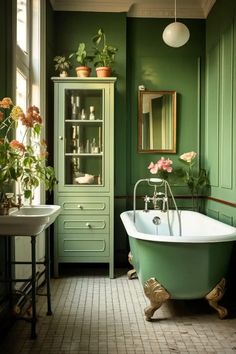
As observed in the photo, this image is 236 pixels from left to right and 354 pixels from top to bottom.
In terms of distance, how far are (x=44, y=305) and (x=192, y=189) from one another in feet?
6.38

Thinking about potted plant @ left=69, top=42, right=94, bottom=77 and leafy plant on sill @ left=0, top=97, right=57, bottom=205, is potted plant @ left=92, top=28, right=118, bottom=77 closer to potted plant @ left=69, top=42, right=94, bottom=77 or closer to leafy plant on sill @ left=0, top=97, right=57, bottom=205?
potted plant @ left=69, top=42, right=94, bottom=77

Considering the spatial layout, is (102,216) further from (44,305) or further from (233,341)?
(233,341)

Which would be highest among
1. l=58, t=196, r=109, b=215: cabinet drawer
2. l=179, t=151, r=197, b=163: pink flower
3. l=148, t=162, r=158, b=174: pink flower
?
l=179, t=151, r=197, b=163: pink flower

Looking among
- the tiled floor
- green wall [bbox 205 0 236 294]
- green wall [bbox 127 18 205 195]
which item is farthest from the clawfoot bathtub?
green wall [bbox 127 18 205 195]

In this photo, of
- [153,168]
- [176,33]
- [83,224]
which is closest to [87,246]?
[83,224]

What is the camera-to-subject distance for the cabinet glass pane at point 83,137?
3957 millimetres

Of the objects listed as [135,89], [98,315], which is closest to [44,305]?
[98,315]

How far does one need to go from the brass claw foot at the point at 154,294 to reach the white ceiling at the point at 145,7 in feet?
9.45

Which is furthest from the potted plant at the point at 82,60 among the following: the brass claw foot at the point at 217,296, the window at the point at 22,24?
the brass claw foot at the point at 217,296

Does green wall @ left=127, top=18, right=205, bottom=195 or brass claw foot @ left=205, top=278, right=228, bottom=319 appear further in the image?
green wall @ left=127, top=18, right=205, bottom=195

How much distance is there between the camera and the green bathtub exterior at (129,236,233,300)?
266 centimetres

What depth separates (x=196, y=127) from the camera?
4418mm

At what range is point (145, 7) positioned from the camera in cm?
433

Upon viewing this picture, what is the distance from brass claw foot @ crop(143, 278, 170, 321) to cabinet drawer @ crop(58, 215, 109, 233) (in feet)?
3.94
